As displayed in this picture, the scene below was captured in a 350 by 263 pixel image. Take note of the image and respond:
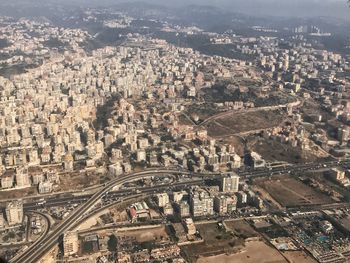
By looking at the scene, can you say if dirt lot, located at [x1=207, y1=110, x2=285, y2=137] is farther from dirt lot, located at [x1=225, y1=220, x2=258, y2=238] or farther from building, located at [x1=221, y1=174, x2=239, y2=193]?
dirt lot, located at [x1=225, y1=220, x2=258, y2=238]

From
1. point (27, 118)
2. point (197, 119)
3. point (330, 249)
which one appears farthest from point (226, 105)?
point (330, 249)

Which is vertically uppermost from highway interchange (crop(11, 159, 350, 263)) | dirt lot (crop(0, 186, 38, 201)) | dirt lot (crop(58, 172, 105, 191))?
highway interchange (crop(11, 159, 350, 263))

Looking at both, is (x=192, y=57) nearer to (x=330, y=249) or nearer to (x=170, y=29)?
(x=170, y=29)

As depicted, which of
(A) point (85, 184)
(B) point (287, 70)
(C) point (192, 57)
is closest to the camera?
(A) point (85, 184)

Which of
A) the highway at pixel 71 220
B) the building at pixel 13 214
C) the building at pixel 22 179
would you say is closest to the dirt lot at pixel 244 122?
the highway at pixel 71 220

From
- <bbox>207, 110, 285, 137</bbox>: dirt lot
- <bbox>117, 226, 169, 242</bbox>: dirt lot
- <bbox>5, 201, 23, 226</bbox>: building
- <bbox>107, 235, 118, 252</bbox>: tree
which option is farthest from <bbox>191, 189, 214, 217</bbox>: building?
<bbox>207, 110, 285, 137</bbox>: dirt lot

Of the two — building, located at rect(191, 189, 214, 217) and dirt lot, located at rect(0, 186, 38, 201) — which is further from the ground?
building, located at rect(191, 189, 214, 217)

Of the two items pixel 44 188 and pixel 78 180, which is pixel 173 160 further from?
pixel 44 188
